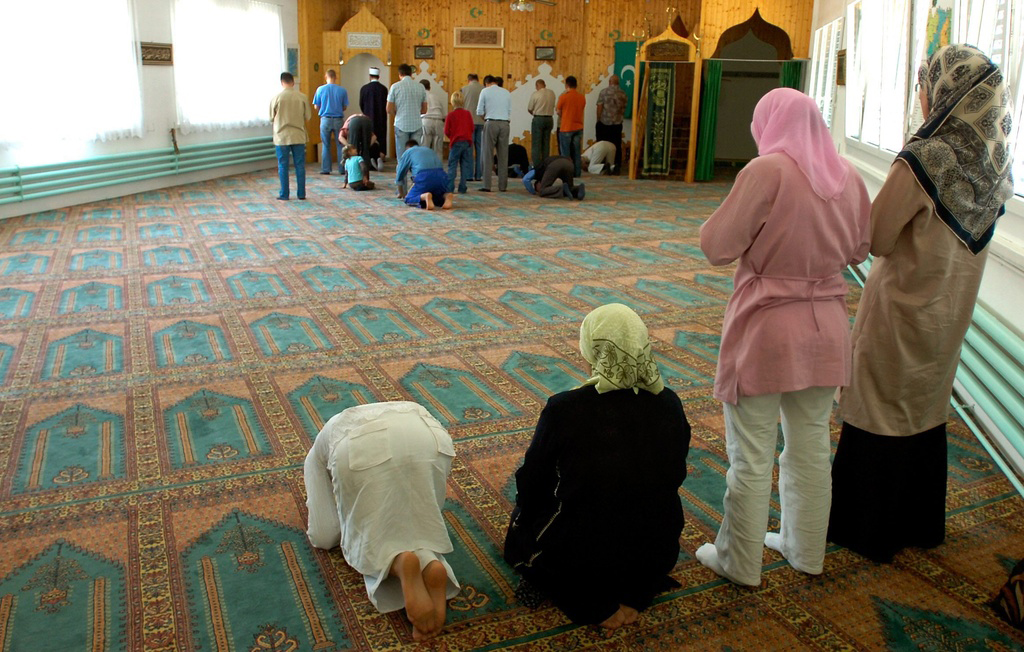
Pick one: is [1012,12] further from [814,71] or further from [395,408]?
[814,71]

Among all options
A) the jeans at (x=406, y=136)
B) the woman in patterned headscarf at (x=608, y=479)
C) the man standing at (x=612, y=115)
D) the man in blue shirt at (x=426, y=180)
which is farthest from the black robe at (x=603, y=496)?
the man standing at (x=612, y=115)

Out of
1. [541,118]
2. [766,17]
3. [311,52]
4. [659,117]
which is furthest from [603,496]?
[311,52]

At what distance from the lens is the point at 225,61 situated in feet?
36.4

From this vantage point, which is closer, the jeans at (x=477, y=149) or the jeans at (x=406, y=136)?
the jeans at (x=406, y=136)

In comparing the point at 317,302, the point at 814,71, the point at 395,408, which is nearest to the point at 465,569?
the point at 395,408

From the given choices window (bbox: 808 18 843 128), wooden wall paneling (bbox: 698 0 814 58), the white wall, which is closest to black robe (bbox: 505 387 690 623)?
window (bbox: 808 18 843 128)

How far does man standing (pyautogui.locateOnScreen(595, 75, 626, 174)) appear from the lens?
13.1 metres

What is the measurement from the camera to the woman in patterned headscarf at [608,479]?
2.01 m

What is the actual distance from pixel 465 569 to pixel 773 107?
1484 millimetres

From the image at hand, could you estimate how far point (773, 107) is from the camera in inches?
82.1

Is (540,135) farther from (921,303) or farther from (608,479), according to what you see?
(608,479)

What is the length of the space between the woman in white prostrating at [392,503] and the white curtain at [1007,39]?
2729mm

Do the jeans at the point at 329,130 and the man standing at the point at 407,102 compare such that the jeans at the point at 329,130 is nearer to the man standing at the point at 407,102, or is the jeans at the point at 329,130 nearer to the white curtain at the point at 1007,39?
the man standing at the point at 407,102

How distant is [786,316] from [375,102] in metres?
10.9
